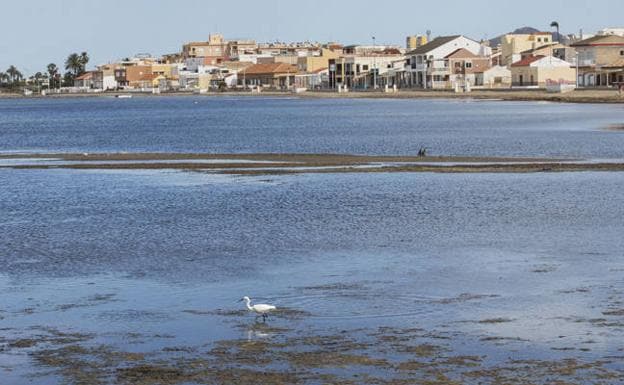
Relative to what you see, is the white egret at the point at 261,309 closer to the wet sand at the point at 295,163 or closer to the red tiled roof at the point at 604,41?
the wet sand at the point at 295,163

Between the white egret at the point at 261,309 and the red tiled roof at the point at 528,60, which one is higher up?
the red tiled roof at the point at 528,60

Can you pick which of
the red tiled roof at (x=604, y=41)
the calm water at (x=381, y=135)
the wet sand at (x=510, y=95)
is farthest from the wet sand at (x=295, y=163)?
the red tiled roof at (x=604, y=41)

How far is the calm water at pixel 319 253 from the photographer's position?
16672 millimetres

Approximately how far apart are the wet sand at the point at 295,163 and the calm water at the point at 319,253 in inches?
75.3

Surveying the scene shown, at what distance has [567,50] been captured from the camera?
482 feet

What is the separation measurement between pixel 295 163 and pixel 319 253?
2268cm

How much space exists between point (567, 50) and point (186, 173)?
367ft

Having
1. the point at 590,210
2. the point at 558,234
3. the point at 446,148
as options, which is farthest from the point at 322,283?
the point at 446,148

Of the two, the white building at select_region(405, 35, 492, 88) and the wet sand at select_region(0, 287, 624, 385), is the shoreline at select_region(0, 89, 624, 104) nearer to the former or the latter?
the white building at select_region(405, 35, 492, 88)

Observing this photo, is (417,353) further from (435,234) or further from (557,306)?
(435,234)

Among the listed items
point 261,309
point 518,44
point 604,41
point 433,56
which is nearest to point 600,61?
point 604,41

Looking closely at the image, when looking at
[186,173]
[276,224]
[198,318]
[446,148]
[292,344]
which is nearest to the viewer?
[292,344]

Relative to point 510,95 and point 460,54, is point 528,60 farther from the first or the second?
point 460,54

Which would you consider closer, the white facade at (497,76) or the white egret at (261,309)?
the white egret at (261,309)
